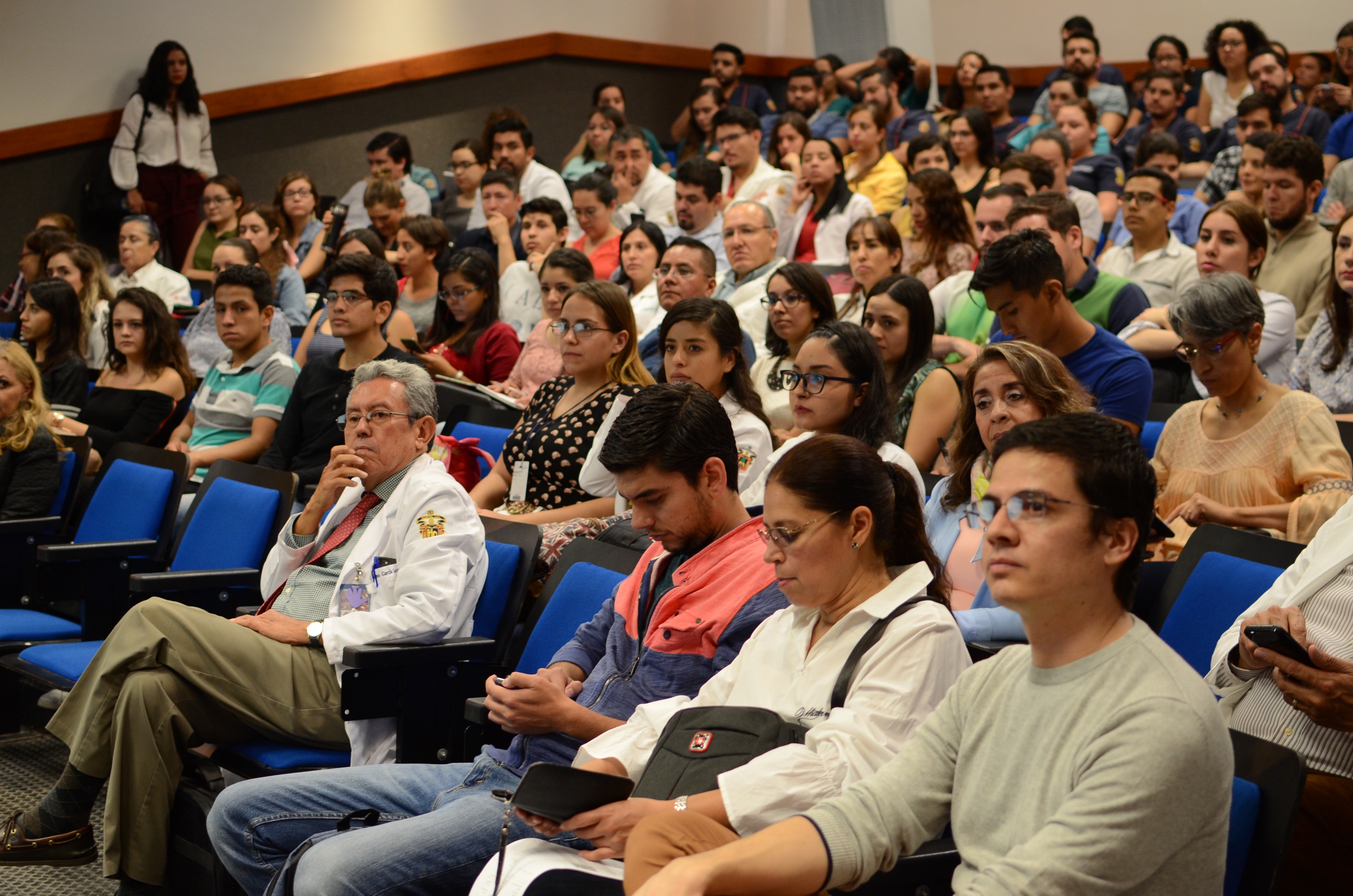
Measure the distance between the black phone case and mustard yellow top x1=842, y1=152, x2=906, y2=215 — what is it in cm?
487

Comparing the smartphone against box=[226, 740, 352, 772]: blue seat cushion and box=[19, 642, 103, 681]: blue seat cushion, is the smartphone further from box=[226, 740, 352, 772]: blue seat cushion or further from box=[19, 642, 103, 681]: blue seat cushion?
box=[19, 642, 103, 681]: blue seat cushion

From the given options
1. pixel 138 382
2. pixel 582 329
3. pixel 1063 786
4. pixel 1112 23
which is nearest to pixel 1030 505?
pixel 1063 786

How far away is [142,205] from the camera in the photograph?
24.3ft

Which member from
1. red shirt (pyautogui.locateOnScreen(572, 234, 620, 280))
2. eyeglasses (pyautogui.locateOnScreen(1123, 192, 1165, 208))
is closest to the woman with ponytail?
eyeglasses (pyautogui.locateOnScreen(1123, 192, 1165, 208))

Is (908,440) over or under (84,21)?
under

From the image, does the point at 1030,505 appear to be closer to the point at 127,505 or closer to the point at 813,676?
the point at 813,676

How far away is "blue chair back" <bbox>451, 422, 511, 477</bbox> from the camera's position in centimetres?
359

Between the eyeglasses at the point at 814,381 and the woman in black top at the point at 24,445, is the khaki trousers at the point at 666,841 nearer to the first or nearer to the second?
the eyeglasses at the point at 814,381

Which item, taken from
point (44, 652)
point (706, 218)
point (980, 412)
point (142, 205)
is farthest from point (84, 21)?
point (980, 412)

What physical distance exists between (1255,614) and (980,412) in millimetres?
630

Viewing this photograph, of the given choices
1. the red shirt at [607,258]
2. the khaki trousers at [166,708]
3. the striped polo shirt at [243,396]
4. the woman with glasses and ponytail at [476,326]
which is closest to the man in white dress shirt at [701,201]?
the red shirt at [607,258]

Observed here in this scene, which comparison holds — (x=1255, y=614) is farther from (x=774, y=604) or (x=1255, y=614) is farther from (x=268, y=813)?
(x=268, y=813)

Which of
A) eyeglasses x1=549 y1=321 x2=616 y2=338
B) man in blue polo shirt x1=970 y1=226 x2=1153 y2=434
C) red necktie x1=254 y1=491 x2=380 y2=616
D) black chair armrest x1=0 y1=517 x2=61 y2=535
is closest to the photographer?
red necktie x1=254 y1=491 x2=380 y2=616

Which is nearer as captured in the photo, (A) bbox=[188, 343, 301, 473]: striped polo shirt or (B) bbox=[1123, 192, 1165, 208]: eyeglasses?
(A) bbox=[188, 343, 301, 473]: striped polo shirt
